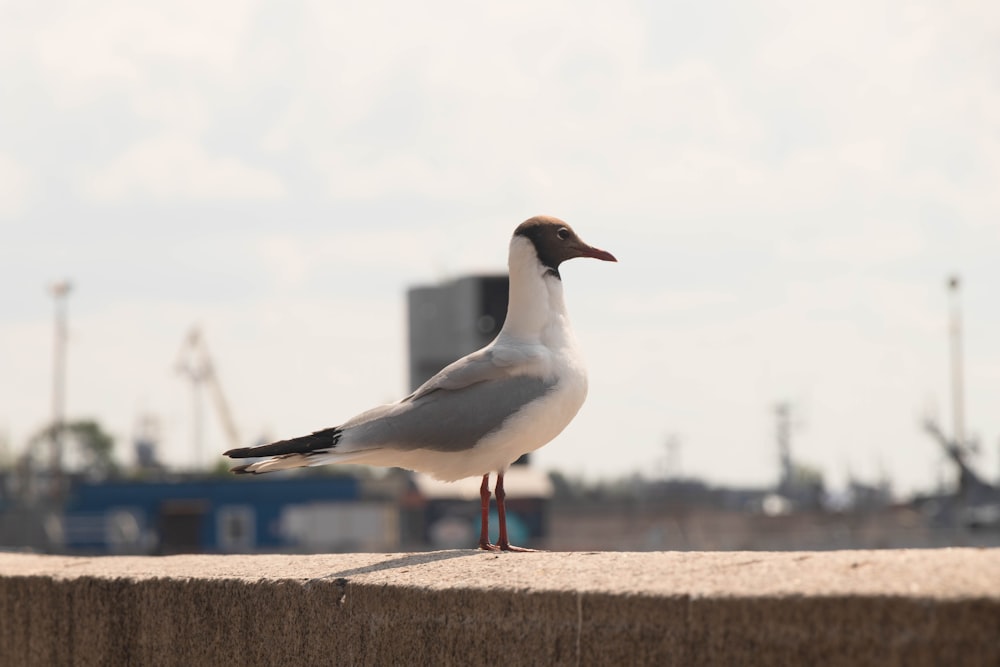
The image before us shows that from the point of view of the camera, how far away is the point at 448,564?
192 inches

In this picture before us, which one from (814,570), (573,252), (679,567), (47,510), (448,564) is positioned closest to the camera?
(814,570)

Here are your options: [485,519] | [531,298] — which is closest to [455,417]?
[485,519]

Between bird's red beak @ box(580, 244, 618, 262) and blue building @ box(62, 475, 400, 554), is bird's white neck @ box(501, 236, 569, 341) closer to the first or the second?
bird's red beak @ box(580, 244, 618, 262)

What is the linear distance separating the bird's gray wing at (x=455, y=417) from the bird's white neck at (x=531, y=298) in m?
0.32

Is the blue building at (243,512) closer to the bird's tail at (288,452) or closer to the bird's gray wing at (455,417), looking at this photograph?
the bird's gray wing at (455,417)

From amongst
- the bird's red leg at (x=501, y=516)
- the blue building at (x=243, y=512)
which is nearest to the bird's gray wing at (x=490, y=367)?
the bird's red leg at (x=501, y=516)

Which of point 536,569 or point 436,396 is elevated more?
point 436,396

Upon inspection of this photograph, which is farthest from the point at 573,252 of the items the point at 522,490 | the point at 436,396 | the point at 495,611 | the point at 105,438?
the point at 105,438

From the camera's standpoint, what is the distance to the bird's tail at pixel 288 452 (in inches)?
236

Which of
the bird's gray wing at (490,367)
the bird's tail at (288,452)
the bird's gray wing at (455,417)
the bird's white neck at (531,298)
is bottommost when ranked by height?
the bird's tail at (288,452)

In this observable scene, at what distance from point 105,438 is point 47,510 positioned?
321ft

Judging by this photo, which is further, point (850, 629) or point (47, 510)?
point (47, 510)

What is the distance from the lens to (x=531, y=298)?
6.87m

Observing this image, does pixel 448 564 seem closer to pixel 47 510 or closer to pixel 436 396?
pixel 436 396
